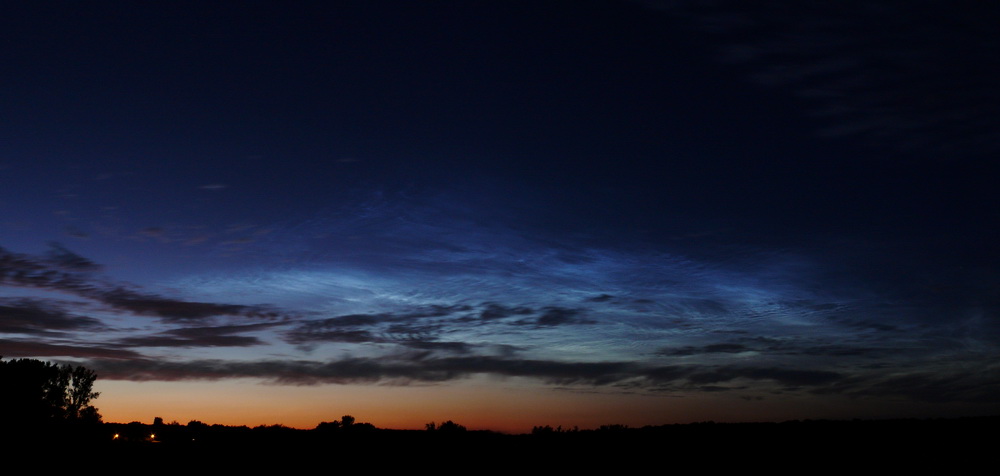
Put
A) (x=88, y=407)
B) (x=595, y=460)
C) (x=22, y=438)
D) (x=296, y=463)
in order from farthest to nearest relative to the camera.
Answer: (x=88, y=407) < (x=22, y=438) < (x=296, y=463) < (x=595, y=460)

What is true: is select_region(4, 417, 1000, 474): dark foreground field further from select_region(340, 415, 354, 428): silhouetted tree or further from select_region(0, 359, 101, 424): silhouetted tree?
select_region(340, 415, 354, 428): silhouetted tree

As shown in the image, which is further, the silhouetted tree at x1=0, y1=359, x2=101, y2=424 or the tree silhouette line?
the silhouetted tree at x1=0, y1=359, x2=101, y2=424

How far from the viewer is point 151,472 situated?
3794cm

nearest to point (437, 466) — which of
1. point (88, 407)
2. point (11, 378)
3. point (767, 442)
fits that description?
point (767, 442)

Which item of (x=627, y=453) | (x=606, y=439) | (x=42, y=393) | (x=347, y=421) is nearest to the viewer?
(x=627, y=453)

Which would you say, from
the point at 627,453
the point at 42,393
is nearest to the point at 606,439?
the point at 627,453

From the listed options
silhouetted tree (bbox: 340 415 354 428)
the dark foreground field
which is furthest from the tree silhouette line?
silhouetted tree (bbox: 340 415 354 428)

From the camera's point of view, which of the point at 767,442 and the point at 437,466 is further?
the point at 767,442

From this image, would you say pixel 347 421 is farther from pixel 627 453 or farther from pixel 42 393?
pixel 627 453

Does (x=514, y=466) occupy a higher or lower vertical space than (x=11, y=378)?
lower

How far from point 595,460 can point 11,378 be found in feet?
248

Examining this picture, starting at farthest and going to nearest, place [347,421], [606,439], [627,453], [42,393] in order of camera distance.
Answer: [347,421], [42,393], [606,439], [627,453]

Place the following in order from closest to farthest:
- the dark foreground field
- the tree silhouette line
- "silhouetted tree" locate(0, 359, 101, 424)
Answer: the dark foreground field → the tree silhouette line → "silhouetted tree" locate(0, 359, 101, 424)

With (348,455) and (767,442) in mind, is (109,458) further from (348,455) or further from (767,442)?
(767,442)
